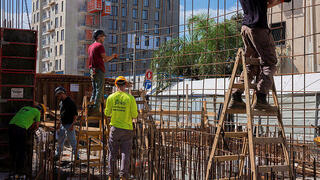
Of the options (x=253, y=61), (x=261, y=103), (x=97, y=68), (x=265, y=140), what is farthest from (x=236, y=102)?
(x=97, y=68)

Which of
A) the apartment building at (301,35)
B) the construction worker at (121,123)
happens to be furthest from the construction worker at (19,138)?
the apartment building at (301,35)

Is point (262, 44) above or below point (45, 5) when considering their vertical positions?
below

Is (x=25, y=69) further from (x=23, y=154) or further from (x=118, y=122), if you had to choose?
(x=118, y=122)

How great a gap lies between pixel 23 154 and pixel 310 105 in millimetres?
9152

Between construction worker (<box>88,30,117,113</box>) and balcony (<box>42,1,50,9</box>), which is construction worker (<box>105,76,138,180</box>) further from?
balcony (<box>42,1,50,9</box>)

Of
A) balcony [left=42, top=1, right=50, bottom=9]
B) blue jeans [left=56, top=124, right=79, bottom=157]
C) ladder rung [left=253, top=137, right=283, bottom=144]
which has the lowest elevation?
blue jeans [left=56, top=124, right=79, bottom=157]

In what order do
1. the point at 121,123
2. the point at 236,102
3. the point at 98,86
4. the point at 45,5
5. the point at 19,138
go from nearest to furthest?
the point at 236,102 < the point at 121,123 < the point at 19,138 < the point at 98,86 < the point at 45,5

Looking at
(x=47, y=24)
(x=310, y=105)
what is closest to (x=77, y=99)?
(x=310, y=105)

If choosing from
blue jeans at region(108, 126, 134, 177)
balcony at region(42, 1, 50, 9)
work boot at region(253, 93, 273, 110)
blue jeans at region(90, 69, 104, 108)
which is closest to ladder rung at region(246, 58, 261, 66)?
work boot at region(253, 93, 273, 110)

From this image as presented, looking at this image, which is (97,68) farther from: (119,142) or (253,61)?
(253,61)

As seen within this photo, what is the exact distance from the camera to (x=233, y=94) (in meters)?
4.80

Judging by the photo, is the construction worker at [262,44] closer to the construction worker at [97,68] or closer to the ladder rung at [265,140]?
the ladder rung at [265,140]

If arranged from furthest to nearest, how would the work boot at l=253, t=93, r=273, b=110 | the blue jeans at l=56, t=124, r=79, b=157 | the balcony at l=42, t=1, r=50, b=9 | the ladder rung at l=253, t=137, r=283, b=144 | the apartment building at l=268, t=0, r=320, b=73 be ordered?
1. the balcony at l=42, t=1, r=50, b=9
2. the apartment building at l=268, t=0, r=320, b=73
3. the blue jeans at l=56, t=124, r=79, b=157
4. the work boot at l=253, t=93, r=273, b=110
5. the ladder rung at l=253, t=137, r=283, b=144

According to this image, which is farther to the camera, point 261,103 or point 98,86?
point 98,86
